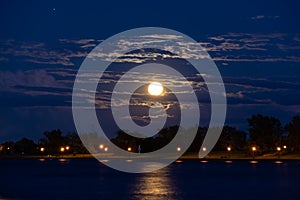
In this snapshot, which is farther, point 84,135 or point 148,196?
point 84,135

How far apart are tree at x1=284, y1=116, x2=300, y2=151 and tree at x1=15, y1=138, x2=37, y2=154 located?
85.2m

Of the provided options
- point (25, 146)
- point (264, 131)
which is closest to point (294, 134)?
point (264, 131)

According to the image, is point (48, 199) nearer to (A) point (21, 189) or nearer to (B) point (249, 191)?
(A) point (21, 189)

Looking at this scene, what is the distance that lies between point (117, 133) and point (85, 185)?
115478 millimetres

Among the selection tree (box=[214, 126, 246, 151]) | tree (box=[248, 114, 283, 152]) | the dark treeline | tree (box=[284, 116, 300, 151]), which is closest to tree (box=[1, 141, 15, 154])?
the dark treeline

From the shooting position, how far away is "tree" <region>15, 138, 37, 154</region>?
18162 centimetres

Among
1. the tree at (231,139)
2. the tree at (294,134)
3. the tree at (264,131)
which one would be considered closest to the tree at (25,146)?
the tree at (231,139)

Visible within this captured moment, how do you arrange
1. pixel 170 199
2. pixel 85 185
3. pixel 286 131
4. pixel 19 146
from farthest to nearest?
pixel 19 146, pixel 286 131, pixel 85 185, pixel 170 199

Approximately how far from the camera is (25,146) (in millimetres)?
184500

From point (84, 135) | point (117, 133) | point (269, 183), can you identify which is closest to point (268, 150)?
point (117, 133)

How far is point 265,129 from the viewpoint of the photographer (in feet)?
419

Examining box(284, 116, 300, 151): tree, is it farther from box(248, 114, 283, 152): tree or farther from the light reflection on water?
the light reflection on water

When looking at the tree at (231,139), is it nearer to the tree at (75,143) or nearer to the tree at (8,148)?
the tree at (75,143)

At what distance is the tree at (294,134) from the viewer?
11281 centimetres
